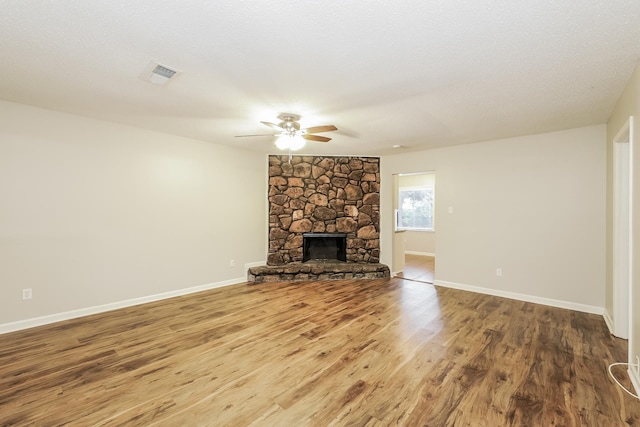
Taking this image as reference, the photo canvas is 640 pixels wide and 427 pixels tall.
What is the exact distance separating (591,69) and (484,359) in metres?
2.57

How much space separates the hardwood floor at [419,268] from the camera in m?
5.54

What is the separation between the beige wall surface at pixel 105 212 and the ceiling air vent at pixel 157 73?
72.4 inches

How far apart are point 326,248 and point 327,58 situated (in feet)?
14.1

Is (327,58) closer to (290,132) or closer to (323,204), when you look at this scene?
(290,132)

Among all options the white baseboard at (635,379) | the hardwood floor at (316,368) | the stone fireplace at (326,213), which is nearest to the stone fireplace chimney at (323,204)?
the stone fireplace at (326,213)

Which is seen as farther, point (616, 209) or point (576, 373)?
point (616, 209)

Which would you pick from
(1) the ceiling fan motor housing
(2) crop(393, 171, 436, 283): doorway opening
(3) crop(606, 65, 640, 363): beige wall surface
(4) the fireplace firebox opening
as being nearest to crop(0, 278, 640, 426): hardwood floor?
(3) crop(606, 65, 640, 363): beige wall surface

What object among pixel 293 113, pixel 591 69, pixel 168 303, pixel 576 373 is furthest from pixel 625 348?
pixel 168 303

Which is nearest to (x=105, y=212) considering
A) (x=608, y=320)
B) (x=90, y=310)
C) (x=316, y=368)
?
(x=90, y=310)

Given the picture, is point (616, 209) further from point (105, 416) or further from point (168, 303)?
point (168, 303)

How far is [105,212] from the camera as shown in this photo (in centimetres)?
362

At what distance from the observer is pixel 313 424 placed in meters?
1.68

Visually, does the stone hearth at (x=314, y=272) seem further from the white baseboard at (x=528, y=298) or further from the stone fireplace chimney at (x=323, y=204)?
the white baseboard at (x=528, y=298)

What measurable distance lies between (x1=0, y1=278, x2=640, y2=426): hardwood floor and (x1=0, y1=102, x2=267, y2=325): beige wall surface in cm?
52
